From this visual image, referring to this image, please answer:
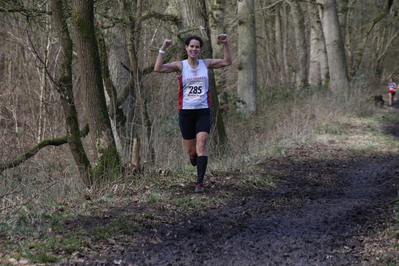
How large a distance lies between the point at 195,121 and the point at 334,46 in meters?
14.1

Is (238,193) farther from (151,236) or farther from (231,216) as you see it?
(151,236)

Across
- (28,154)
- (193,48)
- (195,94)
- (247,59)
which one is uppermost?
(193,48)

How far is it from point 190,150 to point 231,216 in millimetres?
1607

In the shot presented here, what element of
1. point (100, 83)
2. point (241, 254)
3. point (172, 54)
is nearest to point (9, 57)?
point (172, 54)

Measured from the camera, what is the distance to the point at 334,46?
19016 mm

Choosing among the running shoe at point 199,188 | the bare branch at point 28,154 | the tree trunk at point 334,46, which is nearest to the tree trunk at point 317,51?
the tree trunk at point 334,46

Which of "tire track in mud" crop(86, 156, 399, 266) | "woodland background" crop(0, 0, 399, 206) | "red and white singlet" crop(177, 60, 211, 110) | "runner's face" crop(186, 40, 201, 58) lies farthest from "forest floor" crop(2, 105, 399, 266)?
"runner's face" crop(186, 40, 201, 58)

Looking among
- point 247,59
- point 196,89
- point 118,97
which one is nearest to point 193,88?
point 196,89

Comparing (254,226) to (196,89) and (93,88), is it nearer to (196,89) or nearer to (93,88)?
(196,89)

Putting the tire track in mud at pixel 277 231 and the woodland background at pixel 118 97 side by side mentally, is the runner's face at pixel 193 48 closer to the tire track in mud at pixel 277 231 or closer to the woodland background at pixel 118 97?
the woodland background at pixel 118 97

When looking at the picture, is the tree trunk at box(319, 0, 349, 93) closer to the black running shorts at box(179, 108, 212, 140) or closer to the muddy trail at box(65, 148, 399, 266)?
the muddy trail at box(65, 148, 399, 266)

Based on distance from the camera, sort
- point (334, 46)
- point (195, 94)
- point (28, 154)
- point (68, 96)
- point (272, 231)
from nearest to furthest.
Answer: point (272, 231), point (195, 94), point (68, 96), point (28, 154), point (334, 46)

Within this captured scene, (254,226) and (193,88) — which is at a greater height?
Result: (193,88)

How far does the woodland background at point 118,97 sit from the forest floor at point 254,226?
1001 mm
